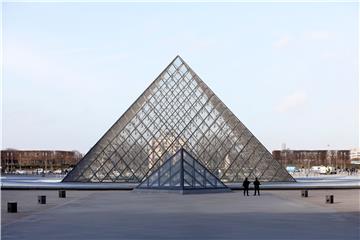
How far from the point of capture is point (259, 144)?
39656 mm

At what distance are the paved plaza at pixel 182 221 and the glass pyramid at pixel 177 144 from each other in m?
18.6

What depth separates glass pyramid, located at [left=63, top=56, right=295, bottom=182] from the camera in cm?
3928

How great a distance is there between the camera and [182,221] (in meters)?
14.5

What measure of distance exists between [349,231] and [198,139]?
27448 mm

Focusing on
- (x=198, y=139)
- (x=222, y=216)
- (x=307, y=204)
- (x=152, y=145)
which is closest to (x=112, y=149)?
(x=152, y=145)

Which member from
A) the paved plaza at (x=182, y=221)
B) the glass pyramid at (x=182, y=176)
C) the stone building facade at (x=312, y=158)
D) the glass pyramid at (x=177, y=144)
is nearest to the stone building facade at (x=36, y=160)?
the stone building facade at (x=312, y=158)

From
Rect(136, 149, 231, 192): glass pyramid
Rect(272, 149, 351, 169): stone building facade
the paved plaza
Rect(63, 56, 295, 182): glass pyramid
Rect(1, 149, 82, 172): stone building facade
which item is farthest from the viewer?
Rect(272, 149, 351, 169): stone building facade

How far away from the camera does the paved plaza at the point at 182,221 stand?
1188cm

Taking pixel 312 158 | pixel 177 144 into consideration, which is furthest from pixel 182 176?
pixel 312 158

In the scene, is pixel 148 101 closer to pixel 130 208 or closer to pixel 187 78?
pixel 187 78

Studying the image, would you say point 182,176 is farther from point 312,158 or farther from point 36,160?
point 312,158

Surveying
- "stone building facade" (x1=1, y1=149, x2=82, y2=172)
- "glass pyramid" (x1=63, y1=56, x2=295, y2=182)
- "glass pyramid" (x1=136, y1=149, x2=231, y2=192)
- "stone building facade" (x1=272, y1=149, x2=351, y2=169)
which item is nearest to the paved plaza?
"glass pyramid" (x1=136, y1=149, x2=231, y2=192)

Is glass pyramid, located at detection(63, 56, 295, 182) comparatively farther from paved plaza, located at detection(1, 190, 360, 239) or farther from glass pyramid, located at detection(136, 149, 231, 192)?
paved plaza, located at detection(1, 190, 360, 239)

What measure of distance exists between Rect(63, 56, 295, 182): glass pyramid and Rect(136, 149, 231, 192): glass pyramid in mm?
10538
